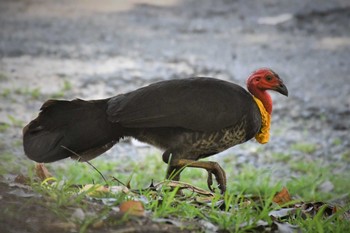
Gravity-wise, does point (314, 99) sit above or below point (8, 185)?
below

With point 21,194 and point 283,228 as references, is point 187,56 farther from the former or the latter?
point 21,194

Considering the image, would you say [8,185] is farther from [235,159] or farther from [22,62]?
[22,62]

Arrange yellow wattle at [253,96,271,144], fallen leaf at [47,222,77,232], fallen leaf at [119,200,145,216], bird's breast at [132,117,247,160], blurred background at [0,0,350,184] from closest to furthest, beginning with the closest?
fallen leaf at [47,222,77,232] → fallen leaf at [119,200,145,216] → bird's breast at [132,117,247,160] → yellow wattle at [253,96,271,144] → blurred background at [0,0,350,184]

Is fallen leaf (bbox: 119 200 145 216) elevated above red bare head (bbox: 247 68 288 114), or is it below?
below

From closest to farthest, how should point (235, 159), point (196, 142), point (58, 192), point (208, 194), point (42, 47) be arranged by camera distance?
point (58, 192) → point (208, 194) → point (196, 142) → point (235, 159) → point (42, 47)

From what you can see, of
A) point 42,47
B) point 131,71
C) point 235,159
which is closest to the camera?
point 235,159

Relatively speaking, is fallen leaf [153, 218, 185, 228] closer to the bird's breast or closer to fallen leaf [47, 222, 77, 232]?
fallen leaf [47, 222, 77, 232]

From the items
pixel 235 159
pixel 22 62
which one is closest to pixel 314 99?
pixel 235 159

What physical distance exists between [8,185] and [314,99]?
6222mm

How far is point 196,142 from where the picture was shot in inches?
191

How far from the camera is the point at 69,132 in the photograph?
15.3ft

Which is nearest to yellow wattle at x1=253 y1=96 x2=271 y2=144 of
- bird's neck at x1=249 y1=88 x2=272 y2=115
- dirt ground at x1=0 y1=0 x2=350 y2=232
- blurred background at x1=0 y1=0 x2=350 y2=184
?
bird's neck at x1=249 y1=88 x2=272 y2=115

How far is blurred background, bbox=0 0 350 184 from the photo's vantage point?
822cm

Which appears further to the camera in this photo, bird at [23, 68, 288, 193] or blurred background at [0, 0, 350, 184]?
blurred background at [0, 0, 350, 184]
